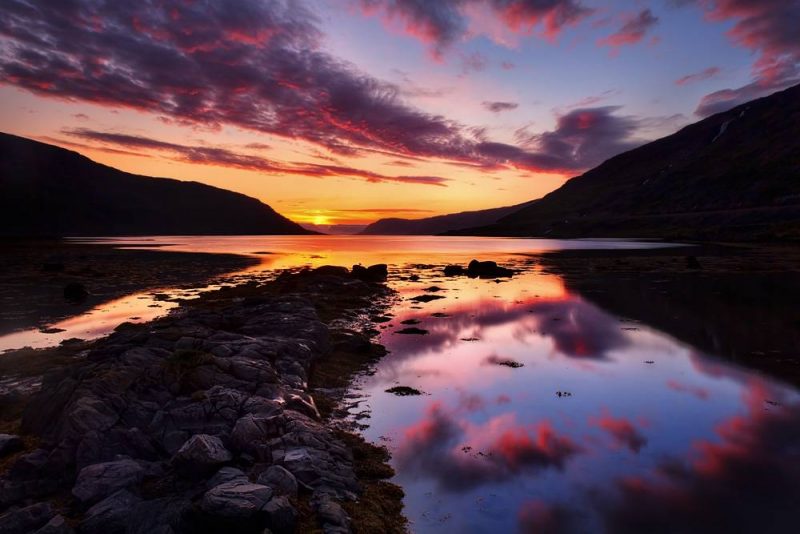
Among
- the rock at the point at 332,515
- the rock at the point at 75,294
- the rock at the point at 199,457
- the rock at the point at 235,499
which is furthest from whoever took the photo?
the rock at the point at 75,294

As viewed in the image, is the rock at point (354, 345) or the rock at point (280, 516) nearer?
the rock at point (280, 516)

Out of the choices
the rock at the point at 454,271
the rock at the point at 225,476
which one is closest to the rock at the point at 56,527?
the rock at the point at 225,476

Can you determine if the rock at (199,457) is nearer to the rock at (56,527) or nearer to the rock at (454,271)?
the rock at (56,527)

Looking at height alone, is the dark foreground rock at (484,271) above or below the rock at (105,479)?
below

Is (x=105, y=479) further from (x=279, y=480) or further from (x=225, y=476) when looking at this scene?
(x=279, y=480)

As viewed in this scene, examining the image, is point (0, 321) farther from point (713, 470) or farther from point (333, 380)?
point (713, 470)

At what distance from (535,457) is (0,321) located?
3462cm

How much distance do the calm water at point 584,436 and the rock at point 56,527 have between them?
6.45 m

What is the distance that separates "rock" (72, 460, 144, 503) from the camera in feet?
29.7

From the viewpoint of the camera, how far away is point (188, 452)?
962 centimetres

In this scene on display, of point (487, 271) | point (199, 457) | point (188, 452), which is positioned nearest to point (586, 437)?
point (199, 457)

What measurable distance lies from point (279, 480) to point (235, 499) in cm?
140

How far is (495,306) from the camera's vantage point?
37.2 m

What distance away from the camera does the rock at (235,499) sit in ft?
26.1
